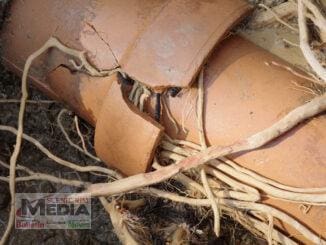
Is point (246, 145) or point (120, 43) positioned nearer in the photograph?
point (246, 145)

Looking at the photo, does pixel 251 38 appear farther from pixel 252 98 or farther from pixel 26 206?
pixel 26 206

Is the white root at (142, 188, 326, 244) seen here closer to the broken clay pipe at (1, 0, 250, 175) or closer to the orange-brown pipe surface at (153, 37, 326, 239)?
the orange-brown pipe surface at (153, 37, 326, 239)

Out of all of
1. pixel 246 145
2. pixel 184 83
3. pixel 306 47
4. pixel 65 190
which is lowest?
pixel 65 190

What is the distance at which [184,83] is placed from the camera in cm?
110

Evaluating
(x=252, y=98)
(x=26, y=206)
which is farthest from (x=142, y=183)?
(x=26, y=206)

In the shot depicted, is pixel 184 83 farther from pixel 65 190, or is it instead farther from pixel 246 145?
pixel 65 190

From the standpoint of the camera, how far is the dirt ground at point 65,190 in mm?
1366

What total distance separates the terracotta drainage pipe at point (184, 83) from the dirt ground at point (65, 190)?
235 millimetres

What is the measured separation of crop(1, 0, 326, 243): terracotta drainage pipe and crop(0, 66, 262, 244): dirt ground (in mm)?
235

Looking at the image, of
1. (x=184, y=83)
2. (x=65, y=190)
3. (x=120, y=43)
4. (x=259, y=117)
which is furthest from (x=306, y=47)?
(x=65, y=190)

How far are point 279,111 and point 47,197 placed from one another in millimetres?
856

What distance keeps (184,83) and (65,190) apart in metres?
0.71

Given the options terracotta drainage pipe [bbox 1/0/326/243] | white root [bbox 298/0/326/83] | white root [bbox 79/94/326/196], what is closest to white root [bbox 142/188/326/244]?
terracotta drainage pipe [bbox 1/0/326/243]

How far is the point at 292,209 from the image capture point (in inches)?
44.1
